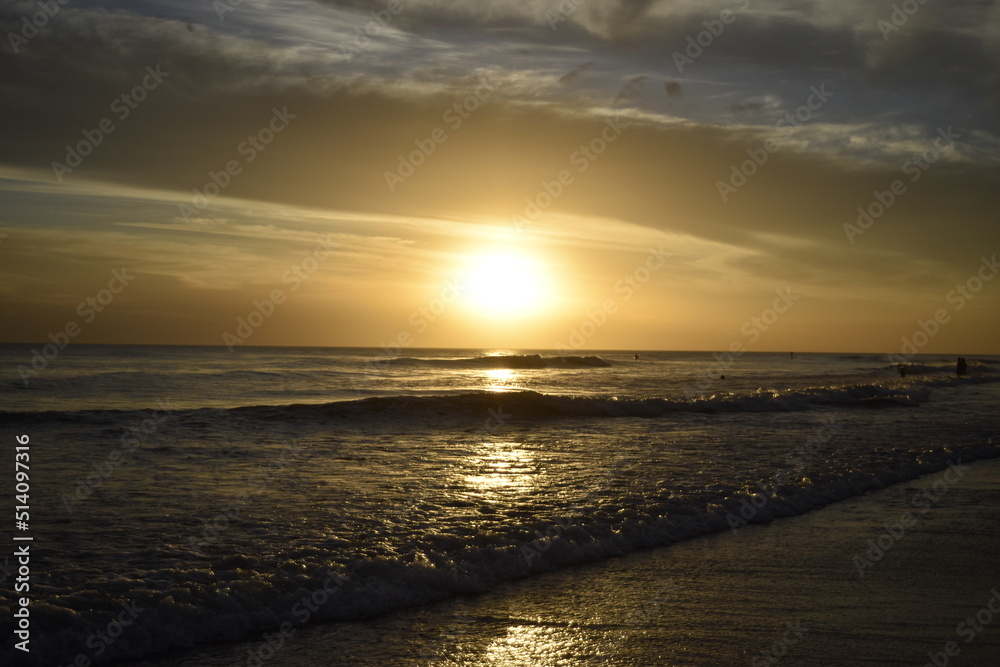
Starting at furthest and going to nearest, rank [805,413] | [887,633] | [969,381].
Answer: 1. [969,381]
2. [805,413]
3. [887,633]

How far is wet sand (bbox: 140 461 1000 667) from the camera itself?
6.06 meters

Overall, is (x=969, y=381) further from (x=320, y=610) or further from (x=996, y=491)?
(x=320, y=610)

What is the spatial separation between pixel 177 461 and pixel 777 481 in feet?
40.4

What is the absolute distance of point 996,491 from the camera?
534 inches

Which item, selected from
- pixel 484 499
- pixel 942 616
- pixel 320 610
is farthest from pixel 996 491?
pixel 320 610

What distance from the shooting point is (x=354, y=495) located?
1171 cm

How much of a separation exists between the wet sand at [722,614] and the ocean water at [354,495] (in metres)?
0.50
